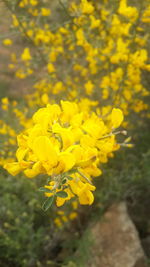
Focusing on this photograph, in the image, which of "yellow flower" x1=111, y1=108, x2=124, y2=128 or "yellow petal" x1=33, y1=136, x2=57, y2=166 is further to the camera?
"yellow flower" x1=111, y1=108, x2=124, y2=128

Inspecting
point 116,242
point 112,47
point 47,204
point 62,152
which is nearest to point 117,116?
point 62,152

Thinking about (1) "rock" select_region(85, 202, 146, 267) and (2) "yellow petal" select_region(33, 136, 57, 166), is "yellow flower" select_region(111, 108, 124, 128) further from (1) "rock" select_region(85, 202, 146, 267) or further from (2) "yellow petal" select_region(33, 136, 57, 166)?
(1) "rock" select_region(85, 202, 146, 267)

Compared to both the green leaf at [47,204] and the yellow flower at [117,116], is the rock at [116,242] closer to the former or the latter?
the yellow flower at [117,116]

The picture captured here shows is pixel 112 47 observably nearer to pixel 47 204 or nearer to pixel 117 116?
pixel 117 116

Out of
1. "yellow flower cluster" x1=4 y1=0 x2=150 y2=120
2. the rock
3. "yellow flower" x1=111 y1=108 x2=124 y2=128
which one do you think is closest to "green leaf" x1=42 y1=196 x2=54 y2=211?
"yellow flower" x1=111 y1=108 x2=124 y2=128

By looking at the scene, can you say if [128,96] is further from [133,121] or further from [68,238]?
[68,238]

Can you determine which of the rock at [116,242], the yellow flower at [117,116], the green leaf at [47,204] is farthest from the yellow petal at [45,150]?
the rock at [116,242]
